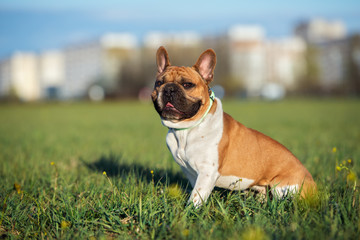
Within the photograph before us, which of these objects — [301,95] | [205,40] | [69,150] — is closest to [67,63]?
[205,40]

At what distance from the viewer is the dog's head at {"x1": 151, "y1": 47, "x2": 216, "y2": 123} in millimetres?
3363

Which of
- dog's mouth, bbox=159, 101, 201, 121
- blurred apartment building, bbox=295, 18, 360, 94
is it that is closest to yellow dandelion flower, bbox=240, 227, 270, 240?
dog's mouth, bbox=159, 101, 201, 121

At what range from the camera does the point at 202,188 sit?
11.0ft

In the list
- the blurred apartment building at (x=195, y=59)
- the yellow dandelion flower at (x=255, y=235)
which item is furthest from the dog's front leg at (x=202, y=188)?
the blurred apartment building at (x=195, y=59)

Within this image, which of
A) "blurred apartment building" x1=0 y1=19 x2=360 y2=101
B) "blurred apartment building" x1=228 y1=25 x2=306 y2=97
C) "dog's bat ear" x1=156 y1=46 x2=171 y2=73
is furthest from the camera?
"blurred apartment building" x1=228 y1=25 x2=306 y2=97

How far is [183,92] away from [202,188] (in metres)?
0.92

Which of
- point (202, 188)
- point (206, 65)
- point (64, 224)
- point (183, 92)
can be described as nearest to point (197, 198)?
point (202, 188)

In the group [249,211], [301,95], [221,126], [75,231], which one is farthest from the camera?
[301,95]

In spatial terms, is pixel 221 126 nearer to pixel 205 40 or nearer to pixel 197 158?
pixel 197 158

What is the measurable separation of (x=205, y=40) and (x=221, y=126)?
89677 millimetres

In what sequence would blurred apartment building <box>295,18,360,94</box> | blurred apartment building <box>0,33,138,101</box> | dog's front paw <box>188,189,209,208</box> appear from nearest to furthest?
dog's front paw <box>188,189,209,208</box>
blurred apartment building <box>295,18,360,94</box>
blurred apartment building <box>0,33,138,101</box>

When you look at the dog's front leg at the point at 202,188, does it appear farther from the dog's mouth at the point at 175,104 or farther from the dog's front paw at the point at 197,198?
the dog's mouth at the point at 175,104

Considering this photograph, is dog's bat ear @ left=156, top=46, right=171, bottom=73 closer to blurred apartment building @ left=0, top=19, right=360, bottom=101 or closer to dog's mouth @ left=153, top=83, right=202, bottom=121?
dog's mouth @ left=153, top=83, right=202, bottom=121

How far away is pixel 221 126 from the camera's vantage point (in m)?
3.57
